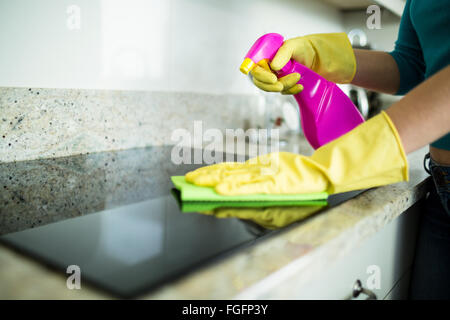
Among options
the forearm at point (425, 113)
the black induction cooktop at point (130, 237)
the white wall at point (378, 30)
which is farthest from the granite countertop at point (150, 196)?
the white wall at point (378, 30)

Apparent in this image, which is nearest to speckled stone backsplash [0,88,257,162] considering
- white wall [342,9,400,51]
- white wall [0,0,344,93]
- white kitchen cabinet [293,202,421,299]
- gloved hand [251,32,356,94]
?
white wall [0,0,344,93]

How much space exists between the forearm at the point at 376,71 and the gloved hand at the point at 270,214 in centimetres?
50

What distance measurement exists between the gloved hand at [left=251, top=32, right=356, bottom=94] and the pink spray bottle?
22 mm

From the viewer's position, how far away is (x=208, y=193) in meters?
0.51

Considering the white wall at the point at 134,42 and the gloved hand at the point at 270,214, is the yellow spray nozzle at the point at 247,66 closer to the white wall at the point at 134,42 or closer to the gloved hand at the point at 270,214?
the gloved hand at the point at 270,214

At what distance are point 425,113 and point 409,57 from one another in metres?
0.50

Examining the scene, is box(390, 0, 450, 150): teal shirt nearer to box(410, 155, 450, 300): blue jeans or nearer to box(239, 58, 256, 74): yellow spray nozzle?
box(410, 155, 450, 300): blue jeans

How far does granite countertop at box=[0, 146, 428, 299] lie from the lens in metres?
0.29

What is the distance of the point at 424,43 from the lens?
2.52 ft

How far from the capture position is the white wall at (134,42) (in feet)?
2.72

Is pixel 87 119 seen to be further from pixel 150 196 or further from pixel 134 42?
pixel 150 196

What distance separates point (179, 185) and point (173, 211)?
0.20 feet

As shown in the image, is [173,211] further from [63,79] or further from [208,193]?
[63,79]
